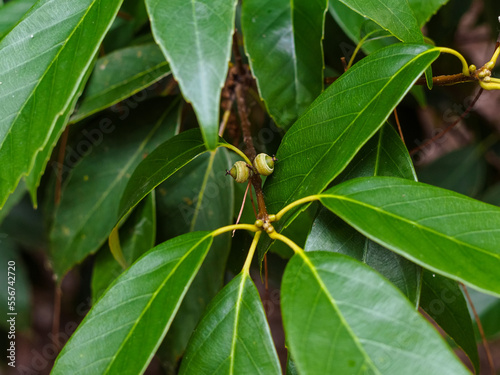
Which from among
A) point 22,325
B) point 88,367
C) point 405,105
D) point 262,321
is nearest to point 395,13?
point 262,321

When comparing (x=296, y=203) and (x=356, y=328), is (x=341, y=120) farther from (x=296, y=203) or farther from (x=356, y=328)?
(x=356, y=328)

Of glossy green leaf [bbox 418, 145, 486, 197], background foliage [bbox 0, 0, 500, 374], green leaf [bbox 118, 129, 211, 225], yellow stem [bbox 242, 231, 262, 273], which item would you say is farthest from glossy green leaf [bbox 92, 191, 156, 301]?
glossy green leaf [bbox 418, 145, 486, 197]

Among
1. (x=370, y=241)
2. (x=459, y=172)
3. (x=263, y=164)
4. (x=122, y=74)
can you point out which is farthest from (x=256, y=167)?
(x=459, y=172)

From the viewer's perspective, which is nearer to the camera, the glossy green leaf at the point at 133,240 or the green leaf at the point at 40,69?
the green leaf at the point at 40,69

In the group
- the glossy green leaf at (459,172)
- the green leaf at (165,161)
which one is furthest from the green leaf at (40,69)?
the glossy green leaf at (459,172)

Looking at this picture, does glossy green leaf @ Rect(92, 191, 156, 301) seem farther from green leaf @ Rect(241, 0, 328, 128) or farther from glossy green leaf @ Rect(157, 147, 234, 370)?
green leaf @ Rect(241, 0, 328, 128)

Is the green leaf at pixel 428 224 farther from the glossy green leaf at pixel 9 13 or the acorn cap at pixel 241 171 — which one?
the glossy green leaf at pixel 9 13

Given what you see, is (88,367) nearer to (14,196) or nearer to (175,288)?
(175,288)
